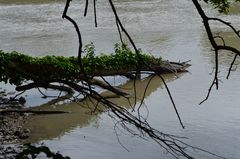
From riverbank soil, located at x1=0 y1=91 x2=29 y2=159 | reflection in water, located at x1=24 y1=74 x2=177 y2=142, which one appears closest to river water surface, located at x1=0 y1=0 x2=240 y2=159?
reflection in water, located at x1=24 y1=74 x2=177 y2=142

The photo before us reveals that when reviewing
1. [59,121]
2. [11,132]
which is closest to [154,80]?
[59,121]

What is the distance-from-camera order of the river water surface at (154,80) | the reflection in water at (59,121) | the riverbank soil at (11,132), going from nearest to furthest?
1. the riverbank soil at (11,132)
2. the river water surface at (154,80)
3. the reflection in water at (59,121)

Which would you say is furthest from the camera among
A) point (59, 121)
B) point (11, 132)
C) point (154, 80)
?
point (154, 80)

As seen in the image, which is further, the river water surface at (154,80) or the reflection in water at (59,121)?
the reflection in water at (59,121)

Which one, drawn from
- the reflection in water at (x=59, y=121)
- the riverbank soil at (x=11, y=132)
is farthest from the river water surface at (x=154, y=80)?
the riverbank soil at (x=11, y=132)

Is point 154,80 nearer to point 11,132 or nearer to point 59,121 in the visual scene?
point 59,121

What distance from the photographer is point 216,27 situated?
21.5 metres

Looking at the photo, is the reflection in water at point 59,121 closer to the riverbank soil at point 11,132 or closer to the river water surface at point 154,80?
the river water surface at point 154,80

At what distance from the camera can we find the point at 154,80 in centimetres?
1398

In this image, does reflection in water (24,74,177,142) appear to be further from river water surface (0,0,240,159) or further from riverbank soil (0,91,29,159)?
riverbank soil (0,91,29,159)

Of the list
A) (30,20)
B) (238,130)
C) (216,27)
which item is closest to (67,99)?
(238,130)

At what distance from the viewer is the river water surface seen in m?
9.06

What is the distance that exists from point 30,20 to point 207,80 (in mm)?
13338

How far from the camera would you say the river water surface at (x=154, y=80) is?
9.06 m
